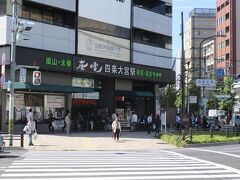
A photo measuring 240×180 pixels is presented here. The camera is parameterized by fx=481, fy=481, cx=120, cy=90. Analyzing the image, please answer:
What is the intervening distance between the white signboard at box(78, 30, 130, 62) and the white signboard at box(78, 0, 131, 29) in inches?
62.9

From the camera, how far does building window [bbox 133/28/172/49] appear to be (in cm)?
5259

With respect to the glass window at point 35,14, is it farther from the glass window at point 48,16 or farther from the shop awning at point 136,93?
the shop awning at point 136,93

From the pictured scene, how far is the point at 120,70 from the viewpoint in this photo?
46.8 m

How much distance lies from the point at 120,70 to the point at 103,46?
311 cm

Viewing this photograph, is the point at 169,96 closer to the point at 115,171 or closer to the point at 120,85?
the point at 120,85

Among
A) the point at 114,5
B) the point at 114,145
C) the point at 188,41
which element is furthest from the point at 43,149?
the point at 188,41

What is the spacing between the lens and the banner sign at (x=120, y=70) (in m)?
42.3

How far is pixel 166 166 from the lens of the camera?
1748 centimetres

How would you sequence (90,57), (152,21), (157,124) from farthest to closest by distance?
1. (152,21)
2. (90,57)
3. (157,124)

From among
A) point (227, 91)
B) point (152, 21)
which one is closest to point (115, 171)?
point (152, 21)

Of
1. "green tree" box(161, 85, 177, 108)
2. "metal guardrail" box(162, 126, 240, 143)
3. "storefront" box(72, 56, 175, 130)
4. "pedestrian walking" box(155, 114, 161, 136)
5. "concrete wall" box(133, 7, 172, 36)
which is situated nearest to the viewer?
"metal guardrail" box(162, 126, 240, 143)

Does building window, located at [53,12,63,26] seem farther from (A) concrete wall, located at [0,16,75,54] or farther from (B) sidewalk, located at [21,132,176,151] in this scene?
(B) sidewalk, located at [21,132,176,151]

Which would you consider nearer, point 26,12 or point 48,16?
point 26,12

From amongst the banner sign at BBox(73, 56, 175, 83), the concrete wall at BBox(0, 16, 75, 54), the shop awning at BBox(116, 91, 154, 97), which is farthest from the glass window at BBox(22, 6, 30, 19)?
the shop awning at BBox(116, 91, 154, 97)
